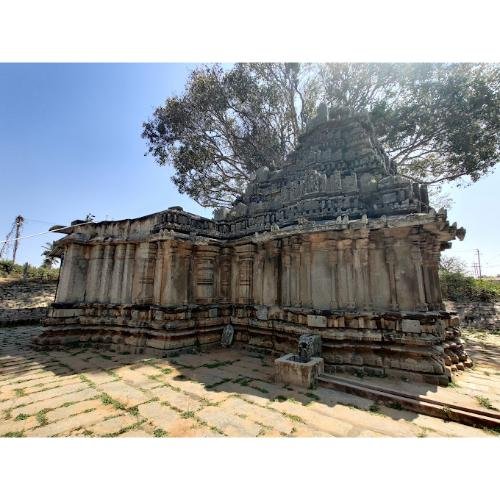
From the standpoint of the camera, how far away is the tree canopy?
1288 cm

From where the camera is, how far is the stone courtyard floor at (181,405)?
11.4 ft

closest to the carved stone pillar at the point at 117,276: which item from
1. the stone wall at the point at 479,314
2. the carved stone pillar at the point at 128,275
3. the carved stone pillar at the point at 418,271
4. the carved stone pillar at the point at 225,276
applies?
the carved stone pillar at the point at 128,275

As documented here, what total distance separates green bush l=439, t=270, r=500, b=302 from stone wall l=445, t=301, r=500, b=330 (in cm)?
70

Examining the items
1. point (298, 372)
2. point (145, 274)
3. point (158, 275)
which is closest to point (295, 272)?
point (298, 372)

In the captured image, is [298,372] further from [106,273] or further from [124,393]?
[106,273]

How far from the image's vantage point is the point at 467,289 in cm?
1744

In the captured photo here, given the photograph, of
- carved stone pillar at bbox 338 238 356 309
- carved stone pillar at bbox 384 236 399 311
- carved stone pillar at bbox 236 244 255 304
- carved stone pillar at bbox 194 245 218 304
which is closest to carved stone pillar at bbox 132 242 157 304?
carved stone pillar at bbox 194 245 218 304

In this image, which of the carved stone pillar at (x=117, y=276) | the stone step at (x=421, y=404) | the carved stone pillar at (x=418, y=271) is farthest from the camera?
the carved stone pillar at (x=117, y=276)

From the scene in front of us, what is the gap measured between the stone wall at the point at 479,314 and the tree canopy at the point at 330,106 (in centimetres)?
730

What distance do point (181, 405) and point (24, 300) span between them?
1842cm

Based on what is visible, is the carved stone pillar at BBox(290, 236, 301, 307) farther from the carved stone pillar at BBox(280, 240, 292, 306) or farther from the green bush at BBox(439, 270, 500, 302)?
the green bush at BBox(439, 270, 500, 302)

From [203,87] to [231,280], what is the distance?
12.3 metres

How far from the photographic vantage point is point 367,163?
8484mm

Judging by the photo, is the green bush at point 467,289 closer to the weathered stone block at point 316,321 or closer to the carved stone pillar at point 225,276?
the weathered stone block at point 316,321
